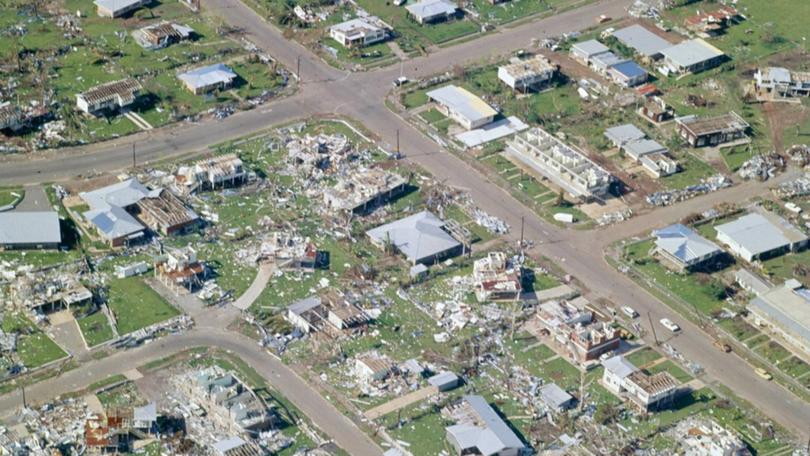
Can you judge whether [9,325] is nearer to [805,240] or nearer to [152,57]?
[152,57]

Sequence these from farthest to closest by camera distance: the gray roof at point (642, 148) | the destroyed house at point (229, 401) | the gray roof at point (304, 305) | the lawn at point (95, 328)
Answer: the gray roof at point (642, 148)
the gray roof at point (304, 305)
the lawn at point (95, 328)
the destroyed house at point (229, 401)

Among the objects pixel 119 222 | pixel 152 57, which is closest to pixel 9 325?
pixel 119 222

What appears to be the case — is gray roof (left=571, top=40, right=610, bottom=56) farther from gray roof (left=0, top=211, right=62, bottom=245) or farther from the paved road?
gray roof (left=0, top=211, right=62, bottom=245)

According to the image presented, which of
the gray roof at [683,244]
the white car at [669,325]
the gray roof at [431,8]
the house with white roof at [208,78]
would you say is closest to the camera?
the white car at [669,325]

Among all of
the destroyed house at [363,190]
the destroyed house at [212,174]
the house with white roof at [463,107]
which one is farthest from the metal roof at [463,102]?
the destroyed house at [212,174]

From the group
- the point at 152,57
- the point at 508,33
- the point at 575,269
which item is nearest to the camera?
the point at 575,269

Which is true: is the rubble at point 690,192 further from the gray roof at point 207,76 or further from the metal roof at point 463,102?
the gray roof at point 207,76

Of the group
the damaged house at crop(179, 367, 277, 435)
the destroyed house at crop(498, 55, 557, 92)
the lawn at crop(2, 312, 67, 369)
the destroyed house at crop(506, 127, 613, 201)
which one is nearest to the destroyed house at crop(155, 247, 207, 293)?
the damaged house at crop(179, 367, 277, 435)
